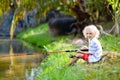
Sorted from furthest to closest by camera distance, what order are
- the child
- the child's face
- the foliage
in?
the foliage → the child → the child's face

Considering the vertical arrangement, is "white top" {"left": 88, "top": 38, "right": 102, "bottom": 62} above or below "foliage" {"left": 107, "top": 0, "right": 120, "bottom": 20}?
below

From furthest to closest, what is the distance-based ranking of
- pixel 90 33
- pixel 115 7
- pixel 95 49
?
1. pixel 115 7
2. pixel 95 49
3. pixel 90 33

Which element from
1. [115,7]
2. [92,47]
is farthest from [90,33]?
[115,7]

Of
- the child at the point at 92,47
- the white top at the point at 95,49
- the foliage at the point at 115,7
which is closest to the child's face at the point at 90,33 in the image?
the child at the point at 92,47

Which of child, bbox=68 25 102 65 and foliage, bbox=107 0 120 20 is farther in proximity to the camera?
foliage, bbox=107 0 120 20

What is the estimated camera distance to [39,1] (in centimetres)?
2552

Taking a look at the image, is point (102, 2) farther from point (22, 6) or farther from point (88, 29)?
point (88, 29)

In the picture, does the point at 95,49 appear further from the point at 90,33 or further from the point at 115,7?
the point at 115,7

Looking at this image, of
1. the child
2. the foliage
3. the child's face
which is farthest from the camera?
the foliage

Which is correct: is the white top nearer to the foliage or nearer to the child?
the child

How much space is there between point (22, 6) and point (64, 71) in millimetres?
16840

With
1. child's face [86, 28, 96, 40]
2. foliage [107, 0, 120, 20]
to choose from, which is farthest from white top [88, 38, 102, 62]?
foliage [107, 0, 120, 20]

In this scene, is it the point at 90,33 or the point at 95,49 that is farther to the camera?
the point at 95,49

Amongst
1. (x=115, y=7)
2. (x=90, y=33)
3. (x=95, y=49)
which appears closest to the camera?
(x=90, y=33)
